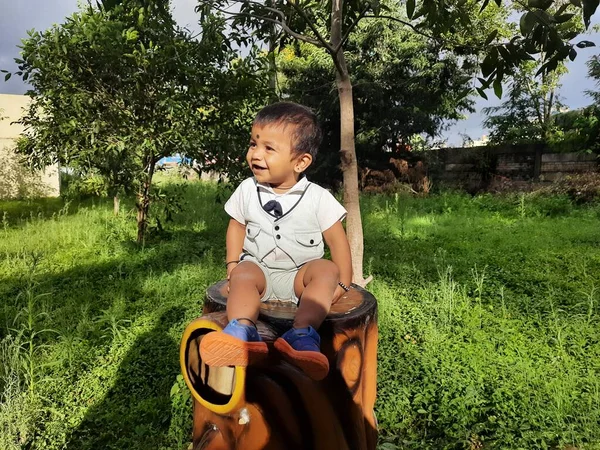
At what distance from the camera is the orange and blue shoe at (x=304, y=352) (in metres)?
1.35

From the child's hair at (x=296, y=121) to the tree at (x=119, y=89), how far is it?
3.36 metres

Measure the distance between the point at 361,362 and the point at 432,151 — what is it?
12.1 m

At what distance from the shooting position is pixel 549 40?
6.89ft

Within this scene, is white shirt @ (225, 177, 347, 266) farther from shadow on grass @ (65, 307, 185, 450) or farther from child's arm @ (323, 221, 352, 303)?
shadow on grass @ (65, 307, 185, 450)

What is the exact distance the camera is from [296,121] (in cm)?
179

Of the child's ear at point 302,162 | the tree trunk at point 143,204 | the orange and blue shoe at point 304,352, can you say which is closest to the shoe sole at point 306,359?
the orange and blue shoe at point 304,352

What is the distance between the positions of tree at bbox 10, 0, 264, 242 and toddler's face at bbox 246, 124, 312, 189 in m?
3.42

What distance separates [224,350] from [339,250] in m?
0.74

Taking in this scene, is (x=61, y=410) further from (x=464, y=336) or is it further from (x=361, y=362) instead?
(x=464, y=336)

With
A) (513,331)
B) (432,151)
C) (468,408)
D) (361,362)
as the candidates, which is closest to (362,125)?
(432,151)

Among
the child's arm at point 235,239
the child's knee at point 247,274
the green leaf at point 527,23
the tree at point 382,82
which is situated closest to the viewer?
the child's knee at point 247,274

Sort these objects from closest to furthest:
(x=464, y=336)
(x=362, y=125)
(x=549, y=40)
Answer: (x=549, y=40), (x=464, y=336), (x=362, y=125)

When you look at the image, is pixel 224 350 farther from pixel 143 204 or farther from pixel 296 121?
pixel 143 204

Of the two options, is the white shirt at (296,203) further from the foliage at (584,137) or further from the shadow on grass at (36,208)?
the foliage at (584,137)
